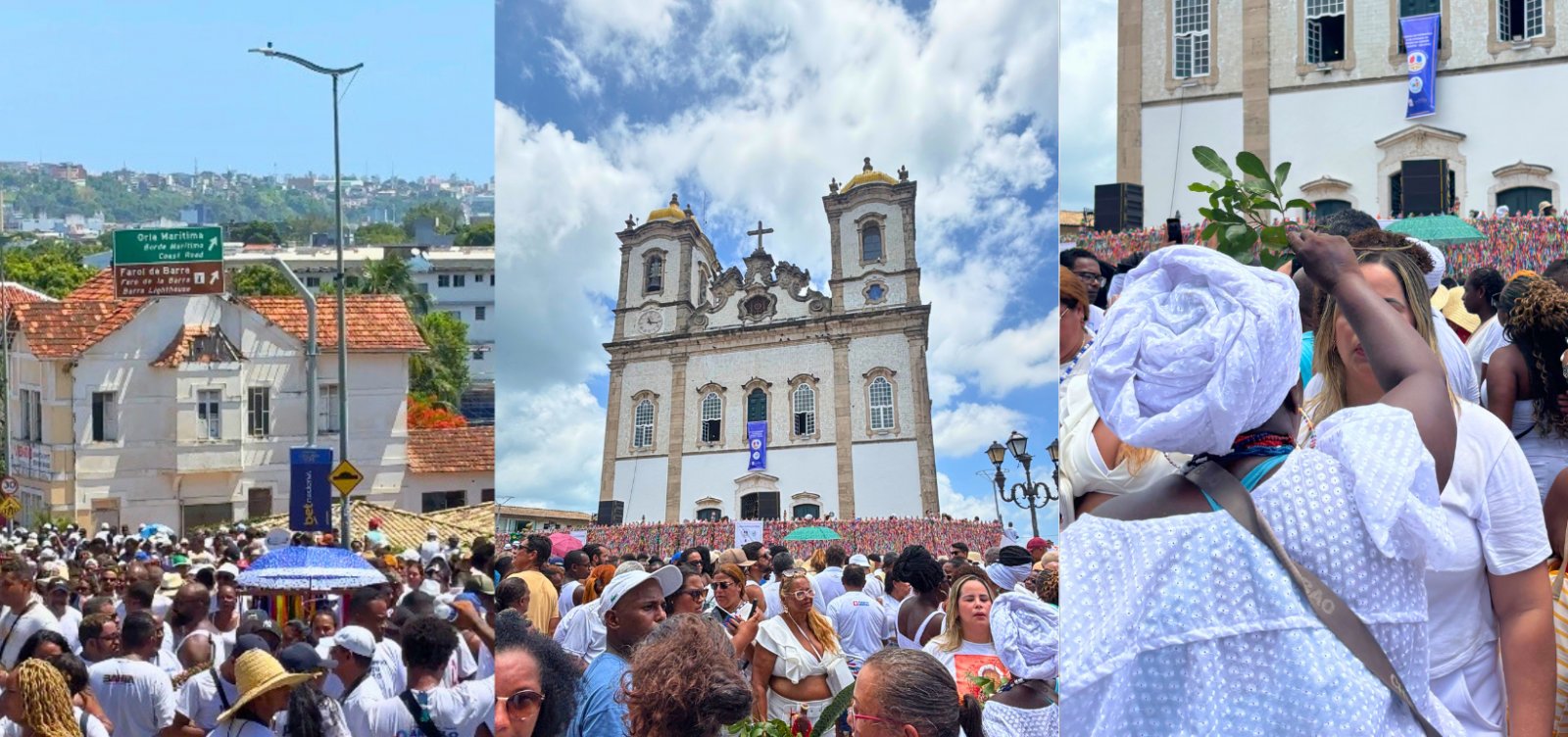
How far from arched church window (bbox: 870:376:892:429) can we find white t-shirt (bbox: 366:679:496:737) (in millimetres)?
866

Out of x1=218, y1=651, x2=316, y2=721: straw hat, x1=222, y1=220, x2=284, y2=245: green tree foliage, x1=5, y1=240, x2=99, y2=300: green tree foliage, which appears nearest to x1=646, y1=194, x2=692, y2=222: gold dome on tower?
x1=218, y1=651, x2=316, y2=721: straw hat

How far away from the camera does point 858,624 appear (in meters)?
4.08

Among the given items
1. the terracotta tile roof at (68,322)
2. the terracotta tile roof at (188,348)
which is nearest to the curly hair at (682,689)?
the terracotta tile roof at (188,348)

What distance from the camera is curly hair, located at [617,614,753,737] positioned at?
2.33 meters

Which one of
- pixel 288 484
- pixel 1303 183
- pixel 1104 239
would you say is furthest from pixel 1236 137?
pixel 1104 239

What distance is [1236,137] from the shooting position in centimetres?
2317

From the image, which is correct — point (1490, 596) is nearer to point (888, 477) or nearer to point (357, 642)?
point (888, 477)

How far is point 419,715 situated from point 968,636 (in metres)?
1.43

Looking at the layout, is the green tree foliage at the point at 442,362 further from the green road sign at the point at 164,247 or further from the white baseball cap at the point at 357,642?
the green road sign at the point at 164,247

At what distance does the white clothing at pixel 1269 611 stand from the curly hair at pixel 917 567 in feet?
3.37

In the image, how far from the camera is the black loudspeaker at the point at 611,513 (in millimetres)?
2416

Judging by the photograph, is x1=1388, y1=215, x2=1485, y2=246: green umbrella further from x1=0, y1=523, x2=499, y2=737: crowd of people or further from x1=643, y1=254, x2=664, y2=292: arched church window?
x1=643, y1=254, x2=664, y2=292: arched church window

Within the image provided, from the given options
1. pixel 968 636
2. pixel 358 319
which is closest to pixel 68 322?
pixel 358 319

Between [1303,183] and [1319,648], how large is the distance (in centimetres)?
2570
